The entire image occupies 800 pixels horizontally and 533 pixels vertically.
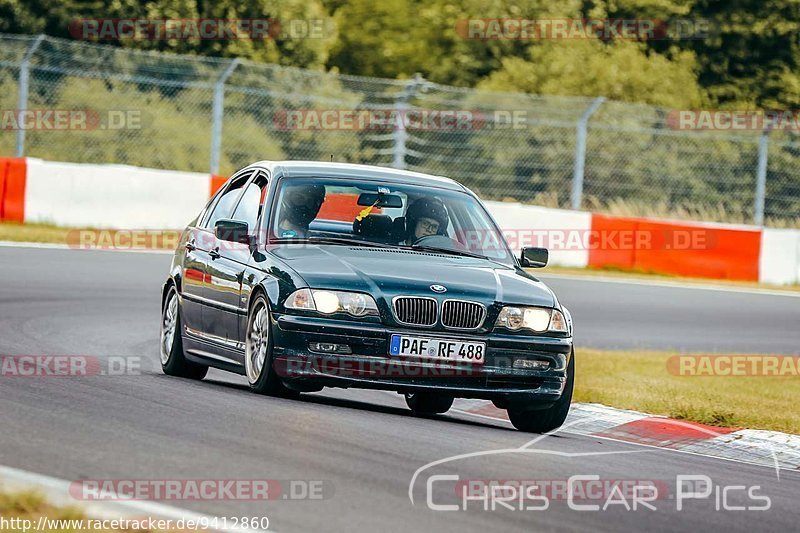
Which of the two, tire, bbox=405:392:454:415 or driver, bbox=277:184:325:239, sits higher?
driver, bbox=277:184:325:239

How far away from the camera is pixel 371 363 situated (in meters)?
8.67

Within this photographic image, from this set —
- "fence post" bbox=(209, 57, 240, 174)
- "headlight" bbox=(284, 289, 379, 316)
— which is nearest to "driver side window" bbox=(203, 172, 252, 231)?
"headlight" bbox=(284, 289, 379, 316)

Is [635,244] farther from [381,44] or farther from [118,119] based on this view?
[381,44]

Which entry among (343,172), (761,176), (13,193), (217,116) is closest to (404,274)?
(343,172)

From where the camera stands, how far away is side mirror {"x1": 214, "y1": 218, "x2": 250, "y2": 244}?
966 cm

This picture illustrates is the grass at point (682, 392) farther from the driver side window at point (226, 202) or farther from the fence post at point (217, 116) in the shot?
the fence post at point (217, 116)

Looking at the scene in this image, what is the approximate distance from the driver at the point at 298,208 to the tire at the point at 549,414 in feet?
5.59

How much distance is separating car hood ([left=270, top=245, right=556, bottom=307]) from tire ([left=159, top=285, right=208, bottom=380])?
5.10 feet

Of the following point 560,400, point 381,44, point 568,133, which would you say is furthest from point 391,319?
point 381,44

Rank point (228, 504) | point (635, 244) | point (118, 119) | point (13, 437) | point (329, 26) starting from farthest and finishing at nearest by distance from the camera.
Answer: point (329, 26) < point (118, 119) < point (635, 244) < point (13, 437) < point (228, 504)

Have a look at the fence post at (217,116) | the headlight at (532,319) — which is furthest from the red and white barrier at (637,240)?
the headlight at (532,319)

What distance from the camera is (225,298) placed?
9.83 m

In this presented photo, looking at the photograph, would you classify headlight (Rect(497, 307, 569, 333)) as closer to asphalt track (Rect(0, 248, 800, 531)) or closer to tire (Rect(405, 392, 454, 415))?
asphalt track (Rect(0, 248, 800, 531))

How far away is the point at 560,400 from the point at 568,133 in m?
21.1
